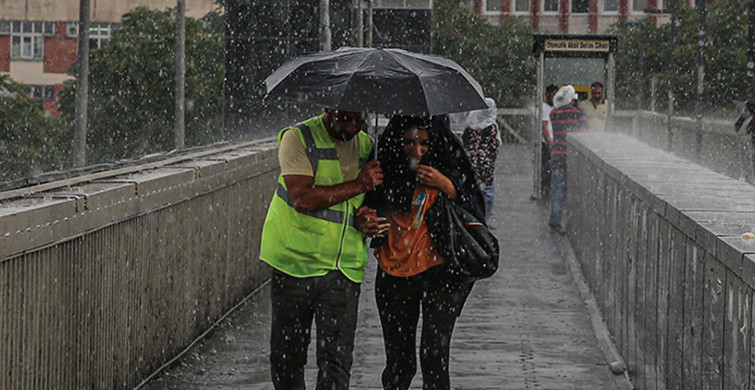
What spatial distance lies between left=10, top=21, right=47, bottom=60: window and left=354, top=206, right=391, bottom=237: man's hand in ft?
273

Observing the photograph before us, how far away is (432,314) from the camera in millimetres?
6840

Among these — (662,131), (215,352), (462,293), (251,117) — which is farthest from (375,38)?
(462,293)

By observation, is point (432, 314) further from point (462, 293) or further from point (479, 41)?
point (479, 41)

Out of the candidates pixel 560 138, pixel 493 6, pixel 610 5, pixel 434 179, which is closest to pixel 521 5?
pixel 493 6

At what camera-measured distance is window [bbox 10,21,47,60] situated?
287ft

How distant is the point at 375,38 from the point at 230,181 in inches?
883

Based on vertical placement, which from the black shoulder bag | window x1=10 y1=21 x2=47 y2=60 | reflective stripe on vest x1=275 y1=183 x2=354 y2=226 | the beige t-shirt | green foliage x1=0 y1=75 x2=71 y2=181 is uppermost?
window x1=10 y1=21 x2=47 y2=60

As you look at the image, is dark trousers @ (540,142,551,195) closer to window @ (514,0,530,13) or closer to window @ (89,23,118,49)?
window @ (514,0,530,13)

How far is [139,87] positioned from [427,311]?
46.4 metres

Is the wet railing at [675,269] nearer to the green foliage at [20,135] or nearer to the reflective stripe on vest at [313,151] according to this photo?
the reflective stripe on vest at [313,151]

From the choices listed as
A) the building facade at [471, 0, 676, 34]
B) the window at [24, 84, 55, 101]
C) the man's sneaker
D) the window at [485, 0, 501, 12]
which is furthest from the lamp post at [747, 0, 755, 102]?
the window at [24, 84, 55, 101]

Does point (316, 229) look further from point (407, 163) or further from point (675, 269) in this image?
point (675, 269)

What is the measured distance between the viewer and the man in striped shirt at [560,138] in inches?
679

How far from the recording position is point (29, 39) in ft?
289
